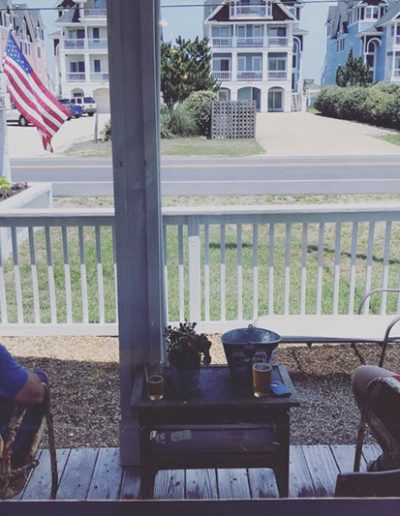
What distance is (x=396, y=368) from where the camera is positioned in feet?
11.7

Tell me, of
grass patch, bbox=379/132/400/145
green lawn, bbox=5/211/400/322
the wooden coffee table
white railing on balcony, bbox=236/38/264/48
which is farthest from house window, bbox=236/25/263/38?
grass patch, bbox=379/132/400/145

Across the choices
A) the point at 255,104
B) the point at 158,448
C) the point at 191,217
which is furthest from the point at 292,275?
the point at 158,448

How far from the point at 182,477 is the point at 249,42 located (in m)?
1.78

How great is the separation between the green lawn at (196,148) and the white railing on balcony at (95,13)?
2.61ft

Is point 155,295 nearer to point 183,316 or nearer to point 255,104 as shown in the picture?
point 255,104

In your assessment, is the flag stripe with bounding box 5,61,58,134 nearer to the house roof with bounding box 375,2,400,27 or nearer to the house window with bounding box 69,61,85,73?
the house window with bounding box 69,61,85,73

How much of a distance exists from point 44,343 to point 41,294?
1.03 metres

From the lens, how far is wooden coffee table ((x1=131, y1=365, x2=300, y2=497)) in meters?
1.96

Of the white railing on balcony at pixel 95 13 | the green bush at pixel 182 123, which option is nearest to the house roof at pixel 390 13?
the green bush at pixel 182 123

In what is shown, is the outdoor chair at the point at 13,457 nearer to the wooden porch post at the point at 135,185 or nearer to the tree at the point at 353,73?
the wooden porch post at the point at 135,185

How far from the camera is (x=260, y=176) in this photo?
6.93 meters

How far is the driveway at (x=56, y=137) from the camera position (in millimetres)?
3261

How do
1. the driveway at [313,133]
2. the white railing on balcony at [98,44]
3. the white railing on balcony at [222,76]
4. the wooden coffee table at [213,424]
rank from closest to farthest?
the wooden coffee table at [213,424], the white railing on balcony at [98,44], the white railing on balcony at [222,76], the driveway at [313,133]

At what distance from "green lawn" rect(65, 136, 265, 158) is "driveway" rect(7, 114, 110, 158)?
6 cm
